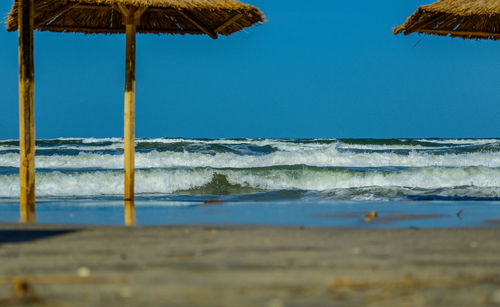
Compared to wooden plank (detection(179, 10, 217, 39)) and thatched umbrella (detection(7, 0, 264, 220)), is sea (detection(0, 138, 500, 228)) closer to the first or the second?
thatched umbrella (detection(7, 0, 264, 220))

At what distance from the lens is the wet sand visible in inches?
104

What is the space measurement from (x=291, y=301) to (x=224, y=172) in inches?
488

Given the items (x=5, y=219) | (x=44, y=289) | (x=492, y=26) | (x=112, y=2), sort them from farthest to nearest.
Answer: (x=492, y=26) < (x=112, y=2) < (x=5, y=219) < (x=44, y=289)

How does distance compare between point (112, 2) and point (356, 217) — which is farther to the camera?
point (112, 2)

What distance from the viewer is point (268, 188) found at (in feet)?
47.5

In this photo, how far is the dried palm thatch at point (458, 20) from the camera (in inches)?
318

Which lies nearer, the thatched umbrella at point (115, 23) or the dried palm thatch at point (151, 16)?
the thatched umbrella at point (115, 23)

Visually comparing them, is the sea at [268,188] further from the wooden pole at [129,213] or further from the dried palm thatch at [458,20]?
the dried palm thatch at [458,20]

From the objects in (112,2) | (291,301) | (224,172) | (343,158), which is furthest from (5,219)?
(343,158)

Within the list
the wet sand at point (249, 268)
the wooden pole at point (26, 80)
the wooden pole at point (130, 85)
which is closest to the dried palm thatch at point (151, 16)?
the wooden pole at point (130, 85)

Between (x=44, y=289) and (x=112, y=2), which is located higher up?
(x=112, y=2)

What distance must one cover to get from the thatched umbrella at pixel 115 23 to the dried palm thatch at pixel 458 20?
6.98 feet

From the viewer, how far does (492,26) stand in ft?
31.1

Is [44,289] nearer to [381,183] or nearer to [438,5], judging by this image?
[438,5]
